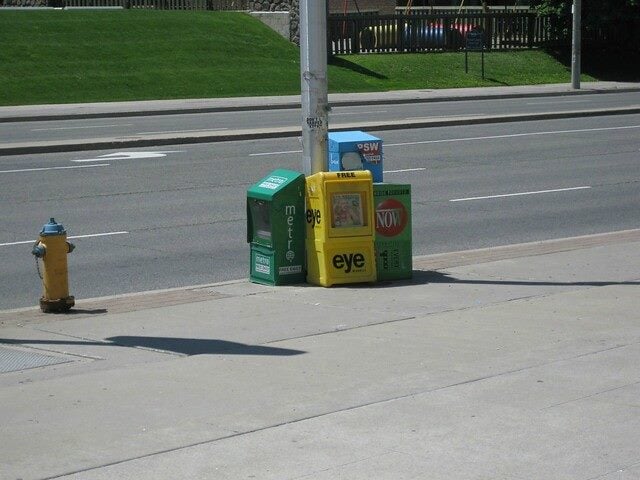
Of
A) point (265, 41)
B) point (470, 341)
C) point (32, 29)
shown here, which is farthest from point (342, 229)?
point (265, 41)

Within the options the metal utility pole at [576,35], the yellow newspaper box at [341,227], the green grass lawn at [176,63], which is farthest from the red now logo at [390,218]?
the metal utility pole at [576,35]

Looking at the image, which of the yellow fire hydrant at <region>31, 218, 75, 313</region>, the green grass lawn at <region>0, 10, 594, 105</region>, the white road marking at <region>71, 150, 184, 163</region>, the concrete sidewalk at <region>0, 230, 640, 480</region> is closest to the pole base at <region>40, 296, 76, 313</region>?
the yellow fire hydrant at <region>31, 218, 75, 313</region>

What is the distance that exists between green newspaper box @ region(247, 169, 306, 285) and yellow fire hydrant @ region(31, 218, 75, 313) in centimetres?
195

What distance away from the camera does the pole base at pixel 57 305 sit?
966cm

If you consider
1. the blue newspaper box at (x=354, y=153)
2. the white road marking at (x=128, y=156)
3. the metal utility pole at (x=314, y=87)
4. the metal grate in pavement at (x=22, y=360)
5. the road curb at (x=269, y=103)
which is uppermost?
the metal utility pole at (x=314, y=87)

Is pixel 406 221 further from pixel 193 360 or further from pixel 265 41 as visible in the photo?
pixel 265 41

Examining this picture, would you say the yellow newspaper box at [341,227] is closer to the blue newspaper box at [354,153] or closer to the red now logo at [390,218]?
the red now logo at [390,218]

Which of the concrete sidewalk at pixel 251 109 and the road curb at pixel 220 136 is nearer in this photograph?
the road curb at pixel 220 136

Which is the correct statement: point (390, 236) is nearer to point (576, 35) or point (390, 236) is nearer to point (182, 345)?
point (182, 345)

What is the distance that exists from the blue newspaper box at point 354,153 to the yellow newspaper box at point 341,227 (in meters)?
0.41

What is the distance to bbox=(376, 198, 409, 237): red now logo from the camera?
1098cm

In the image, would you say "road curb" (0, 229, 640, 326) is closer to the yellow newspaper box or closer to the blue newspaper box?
the yellow newspaper box

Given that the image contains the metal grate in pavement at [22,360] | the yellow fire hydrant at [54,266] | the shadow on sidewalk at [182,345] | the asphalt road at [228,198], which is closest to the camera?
the metal grate in pavement at [22,360]

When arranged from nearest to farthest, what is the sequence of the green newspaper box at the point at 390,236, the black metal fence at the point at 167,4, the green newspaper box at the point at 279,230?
the green newspaper box at the point at 279,230 → the green newspaper box at the point at 390,236 → the black metal fence at the point at 167,4
